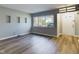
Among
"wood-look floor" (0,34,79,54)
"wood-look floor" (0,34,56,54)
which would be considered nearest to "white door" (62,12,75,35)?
"wood-look floor" (0,34,79,54)

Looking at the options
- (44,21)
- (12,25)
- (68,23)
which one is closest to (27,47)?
(12,25)

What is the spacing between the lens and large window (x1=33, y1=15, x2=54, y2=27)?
612 cm

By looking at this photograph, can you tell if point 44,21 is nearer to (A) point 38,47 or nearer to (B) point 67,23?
(B) point 67,23

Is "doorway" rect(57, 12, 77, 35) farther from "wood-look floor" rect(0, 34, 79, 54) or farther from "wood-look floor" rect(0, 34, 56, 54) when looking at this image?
"wood-look floor" rect(0, 34, 56, 54)

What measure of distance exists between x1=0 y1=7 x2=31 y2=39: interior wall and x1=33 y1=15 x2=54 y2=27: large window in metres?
0.77

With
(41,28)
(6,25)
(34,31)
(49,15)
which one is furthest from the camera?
(34,31)

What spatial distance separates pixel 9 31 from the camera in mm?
5566

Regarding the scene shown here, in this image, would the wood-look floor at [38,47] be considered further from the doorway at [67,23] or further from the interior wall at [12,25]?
the doorway at [67,23]

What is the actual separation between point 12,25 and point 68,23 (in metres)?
4.25

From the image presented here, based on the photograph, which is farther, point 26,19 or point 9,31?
point 26,19
